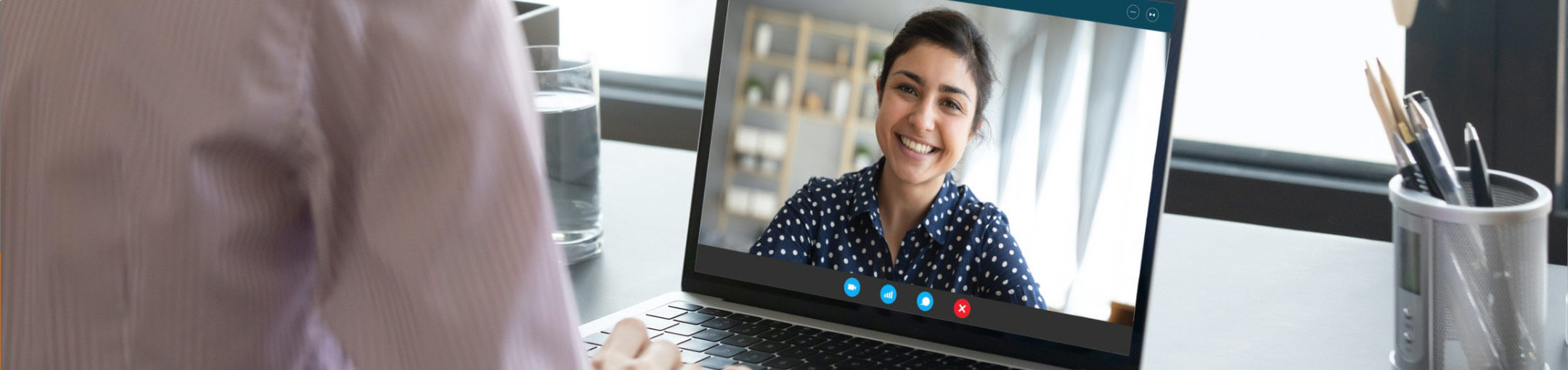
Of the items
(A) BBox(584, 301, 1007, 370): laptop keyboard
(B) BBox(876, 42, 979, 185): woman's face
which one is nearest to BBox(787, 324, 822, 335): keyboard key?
(A) BBox(584, 301, 1007, 370): laptop keyboard

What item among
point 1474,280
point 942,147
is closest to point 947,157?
point 942,147

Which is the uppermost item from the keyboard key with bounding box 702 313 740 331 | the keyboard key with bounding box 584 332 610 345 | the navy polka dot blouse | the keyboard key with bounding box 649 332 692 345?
the navy polka dot blouse

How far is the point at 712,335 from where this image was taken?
2.48ft

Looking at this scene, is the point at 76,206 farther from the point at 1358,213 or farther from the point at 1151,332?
the point at 1358,213

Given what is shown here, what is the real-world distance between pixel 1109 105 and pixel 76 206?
0.57m

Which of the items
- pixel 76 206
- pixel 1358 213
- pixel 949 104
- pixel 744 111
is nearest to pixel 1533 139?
pixel 1358 213

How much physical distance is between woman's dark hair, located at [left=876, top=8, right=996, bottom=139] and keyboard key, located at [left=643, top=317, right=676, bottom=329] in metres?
0.23

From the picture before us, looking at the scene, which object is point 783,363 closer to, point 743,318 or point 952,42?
A: point 743,318

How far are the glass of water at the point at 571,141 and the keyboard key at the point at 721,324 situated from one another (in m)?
0.21

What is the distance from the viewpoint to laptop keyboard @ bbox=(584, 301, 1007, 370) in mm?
705

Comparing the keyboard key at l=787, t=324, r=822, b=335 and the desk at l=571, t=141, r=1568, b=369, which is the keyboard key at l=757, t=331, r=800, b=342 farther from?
the desk at l=571, t=141, r=1568, b=369

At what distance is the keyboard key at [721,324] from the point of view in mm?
771

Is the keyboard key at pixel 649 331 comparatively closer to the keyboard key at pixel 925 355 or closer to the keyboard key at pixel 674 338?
the keyboard key at pixel 674 338

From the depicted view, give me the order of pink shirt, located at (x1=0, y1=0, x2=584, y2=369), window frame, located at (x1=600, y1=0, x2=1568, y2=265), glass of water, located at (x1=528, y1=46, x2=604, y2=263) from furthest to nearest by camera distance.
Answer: window frame, located at (x1=600, y1=0, x2=1568, y2=265)
glass of water, located at (x1=528, y1=46, x2=604, y2=263)
pink shirt, located at (x1=0, y1=0, x2=584, y2=369)
